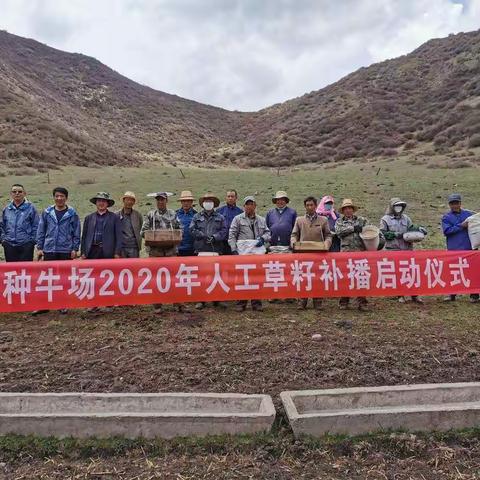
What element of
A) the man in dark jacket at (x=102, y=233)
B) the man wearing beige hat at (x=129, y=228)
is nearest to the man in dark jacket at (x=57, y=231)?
the man in dark jacket at (x=102, y=233)

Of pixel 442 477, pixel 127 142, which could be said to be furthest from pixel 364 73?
pixel 442 477

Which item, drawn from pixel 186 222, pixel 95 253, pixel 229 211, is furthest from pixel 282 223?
pixel 95 253

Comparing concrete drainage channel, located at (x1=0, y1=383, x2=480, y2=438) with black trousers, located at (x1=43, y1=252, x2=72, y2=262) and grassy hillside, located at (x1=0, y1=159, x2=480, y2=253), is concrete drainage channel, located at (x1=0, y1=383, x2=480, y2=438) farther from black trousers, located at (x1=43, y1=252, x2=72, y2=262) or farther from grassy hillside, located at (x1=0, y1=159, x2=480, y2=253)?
grassy hillside, located at (x1=0, y1=159, x2=480, y2=253)

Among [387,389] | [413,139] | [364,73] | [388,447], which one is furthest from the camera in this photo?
[364,73]

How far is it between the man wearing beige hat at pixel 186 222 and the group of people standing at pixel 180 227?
14mm

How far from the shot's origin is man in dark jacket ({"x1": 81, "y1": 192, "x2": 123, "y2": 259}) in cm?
707

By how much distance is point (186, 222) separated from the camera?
24.9 feet

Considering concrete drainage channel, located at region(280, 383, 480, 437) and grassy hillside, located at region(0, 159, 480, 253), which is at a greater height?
grassy hillside, located at region(0, 159, 480, 253)

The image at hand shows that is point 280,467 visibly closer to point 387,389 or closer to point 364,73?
point 387,389

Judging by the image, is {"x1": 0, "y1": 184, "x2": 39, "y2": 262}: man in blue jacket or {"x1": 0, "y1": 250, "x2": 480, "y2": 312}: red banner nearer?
{"x1": 0, "y1": 250, "x2": 480, "y2": 312}: red banner

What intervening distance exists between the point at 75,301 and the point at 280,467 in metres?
4.22

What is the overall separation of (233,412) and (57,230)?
403cm

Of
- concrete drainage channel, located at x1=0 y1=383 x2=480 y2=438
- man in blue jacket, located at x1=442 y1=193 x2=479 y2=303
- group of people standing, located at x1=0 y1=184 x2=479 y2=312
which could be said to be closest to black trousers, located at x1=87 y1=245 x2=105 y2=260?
group of people standing, located at x1=0 y1=184 x2=479 y2=312

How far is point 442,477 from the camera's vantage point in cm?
348
